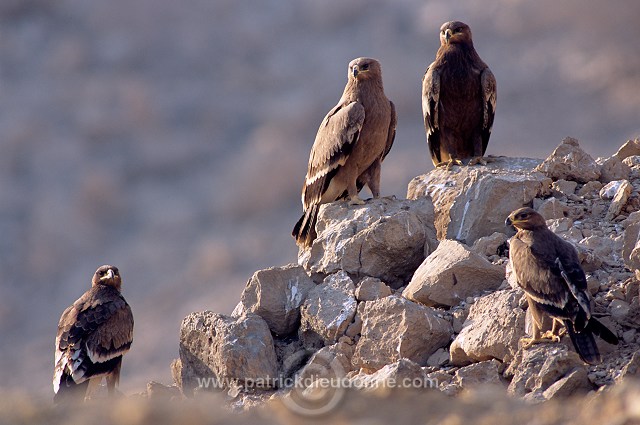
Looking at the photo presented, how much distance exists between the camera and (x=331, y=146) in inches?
516

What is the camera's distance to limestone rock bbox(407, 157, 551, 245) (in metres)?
12.2

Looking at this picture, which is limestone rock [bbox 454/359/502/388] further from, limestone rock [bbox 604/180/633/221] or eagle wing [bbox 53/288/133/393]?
eagle wing [bbox 53/288/133/393]

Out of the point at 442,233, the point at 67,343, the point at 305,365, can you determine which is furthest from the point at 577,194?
the point at 67,343

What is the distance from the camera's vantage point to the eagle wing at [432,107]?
14.1 meters

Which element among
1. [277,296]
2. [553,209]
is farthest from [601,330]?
[277,296]

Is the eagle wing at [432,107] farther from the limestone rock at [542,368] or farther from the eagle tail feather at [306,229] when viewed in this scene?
the limestone rock at [542,368]

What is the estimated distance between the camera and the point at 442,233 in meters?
12.7

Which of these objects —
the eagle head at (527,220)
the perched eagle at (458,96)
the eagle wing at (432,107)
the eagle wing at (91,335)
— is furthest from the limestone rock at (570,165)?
the eagle wing at (91,335)

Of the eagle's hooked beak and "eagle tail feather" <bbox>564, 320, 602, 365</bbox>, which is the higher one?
the eagle's hooked beak

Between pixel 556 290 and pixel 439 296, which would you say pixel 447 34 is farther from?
pixel 556 290

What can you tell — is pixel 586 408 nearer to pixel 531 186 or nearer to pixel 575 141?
pixel 531 186

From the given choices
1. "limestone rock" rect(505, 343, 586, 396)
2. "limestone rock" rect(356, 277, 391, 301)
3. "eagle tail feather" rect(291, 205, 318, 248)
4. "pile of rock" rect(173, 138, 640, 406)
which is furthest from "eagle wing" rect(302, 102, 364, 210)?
"limestone rock" rect(505, 343, 586, 396)

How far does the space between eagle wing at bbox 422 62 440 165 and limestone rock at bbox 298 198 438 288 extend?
2.28 m

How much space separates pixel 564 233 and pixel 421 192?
2317 mm
